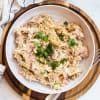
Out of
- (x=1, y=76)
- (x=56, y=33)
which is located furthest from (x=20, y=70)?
(x=56, y=33)

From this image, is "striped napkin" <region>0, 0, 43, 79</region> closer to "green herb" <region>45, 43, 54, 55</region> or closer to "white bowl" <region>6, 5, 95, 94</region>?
"white bowl" <region>6, 5, 95, 94</region>

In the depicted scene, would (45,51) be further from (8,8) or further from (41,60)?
(8,8)

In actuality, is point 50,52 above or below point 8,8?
below

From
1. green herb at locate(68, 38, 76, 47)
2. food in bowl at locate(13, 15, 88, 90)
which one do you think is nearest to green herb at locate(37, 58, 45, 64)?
food in bowl at locate(13, 15, 88, 90)

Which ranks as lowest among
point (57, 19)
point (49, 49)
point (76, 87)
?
point (76, 87)

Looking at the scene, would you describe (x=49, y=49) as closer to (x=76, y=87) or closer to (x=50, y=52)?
(x=50, y=52)

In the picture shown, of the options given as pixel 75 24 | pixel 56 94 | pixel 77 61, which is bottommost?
pixel 56 94

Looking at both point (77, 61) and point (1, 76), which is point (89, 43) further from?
point (1, 76)

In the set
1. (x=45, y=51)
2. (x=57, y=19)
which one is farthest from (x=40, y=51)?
(x=57, y=19)
